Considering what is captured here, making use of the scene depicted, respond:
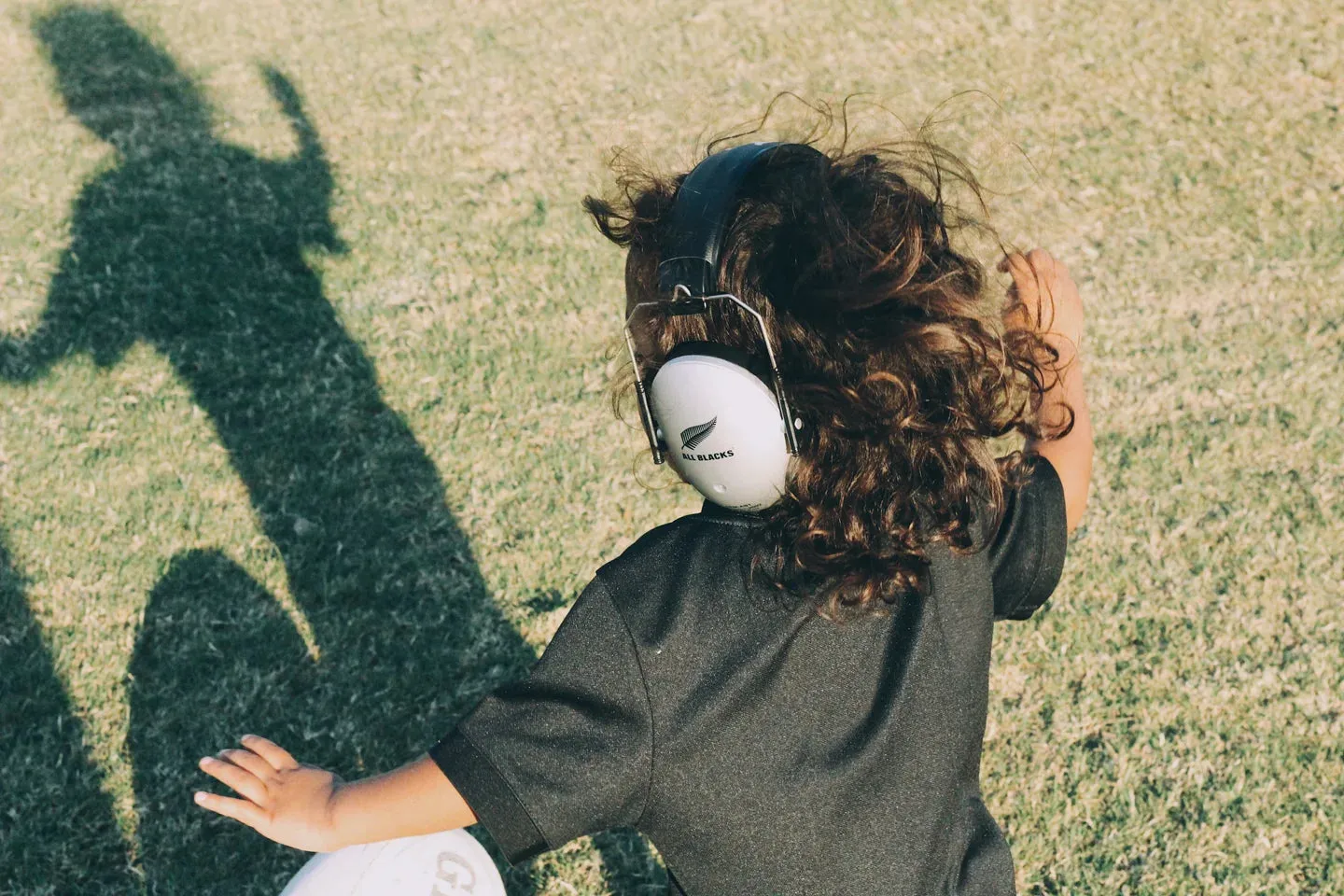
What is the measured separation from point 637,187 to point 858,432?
2.55 ft

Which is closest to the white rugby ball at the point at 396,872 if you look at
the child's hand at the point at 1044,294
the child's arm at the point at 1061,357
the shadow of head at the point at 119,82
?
the child's arm at the point at 1061,357

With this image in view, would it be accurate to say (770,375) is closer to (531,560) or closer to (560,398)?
(531,560)

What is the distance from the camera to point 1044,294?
2.53 m

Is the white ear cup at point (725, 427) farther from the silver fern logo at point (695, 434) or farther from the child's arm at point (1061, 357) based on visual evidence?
the child's arm at point (1061, 357)

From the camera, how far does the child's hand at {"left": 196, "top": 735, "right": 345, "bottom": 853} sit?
1.89 m

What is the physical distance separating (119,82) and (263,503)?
3732mm

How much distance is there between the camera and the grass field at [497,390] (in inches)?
146

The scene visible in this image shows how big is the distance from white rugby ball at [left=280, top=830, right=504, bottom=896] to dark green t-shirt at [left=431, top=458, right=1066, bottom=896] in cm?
72

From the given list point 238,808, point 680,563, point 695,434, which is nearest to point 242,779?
point 238,808

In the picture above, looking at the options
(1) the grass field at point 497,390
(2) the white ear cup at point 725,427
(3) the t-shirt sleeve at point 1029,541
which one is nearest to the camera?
(2) the white ear cup at point 725,427

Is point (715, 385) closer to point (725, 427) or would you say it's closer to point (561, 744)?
point (725, 427)

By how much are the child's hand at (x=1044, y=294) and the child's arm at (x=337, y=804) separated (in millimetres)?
1468

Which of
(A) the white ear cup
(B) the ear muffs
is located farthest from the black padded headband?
(A) the white ear cup

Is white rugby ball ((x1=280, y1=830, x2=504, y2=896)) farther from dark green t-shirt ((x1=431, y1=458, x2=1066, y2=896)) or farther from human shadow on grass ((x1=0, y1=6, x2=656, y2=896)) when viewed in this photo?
human shadow on grass ((x1=0, y1=6, x2=656, y2=896))
